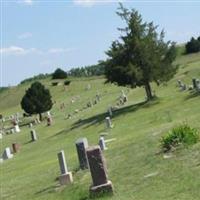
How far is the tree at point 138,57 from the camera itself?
144 ft

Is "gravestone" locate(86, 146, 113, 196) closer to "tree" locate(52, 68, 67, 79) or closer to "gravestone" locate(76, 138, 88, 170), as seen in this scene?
"gravestone" locate(76, 138, 88, 170)

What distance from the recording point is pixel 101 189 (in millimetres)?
14547

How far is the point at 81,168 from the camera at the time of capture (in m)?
19.7

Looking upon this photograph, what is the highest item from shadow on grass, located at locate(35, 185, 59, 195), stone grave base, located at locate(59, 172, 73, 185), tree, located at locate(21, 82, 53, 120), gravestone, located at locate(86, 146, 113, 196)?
tree, located at locate(21, 82, 53, 120)

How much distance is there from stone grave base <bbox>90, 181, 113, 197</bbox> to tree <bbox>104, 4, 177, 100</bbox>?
28.9 meters

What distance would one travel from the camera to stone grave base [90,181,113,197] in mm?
14466

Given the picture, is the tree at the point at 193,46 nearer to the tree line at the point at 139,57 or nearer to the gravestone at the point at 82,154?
the tree line at the point at 139,57

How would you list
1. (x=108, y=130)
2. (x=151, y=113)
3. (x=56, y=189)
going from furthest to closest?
1. (x=151, y=113)
2. (x=108, y=130)
3. (x=56, y=189)

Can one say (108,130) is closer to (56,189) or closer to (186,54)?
(56,189)

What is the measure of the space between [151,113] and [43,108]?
2643 centimetres

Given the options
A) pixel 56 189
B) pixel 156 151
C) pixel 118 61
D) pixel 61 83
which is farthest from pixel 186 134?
pixel 61 83

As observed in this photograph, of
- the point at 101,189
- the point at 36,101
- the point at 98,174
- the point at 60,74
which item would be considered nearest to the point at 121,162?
the point at 98,174

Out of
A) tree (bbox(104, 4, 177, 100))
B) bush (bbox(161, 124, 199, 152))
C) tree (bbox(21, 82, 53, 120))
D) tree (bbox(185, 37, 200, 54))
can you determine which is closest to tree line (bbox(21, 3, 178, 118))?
tree (bbox(104, 4, 177, 100))

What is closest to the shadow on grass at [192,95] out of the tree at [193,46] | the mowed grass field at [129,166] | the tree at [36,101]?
the mowed grass field at [129,166]
